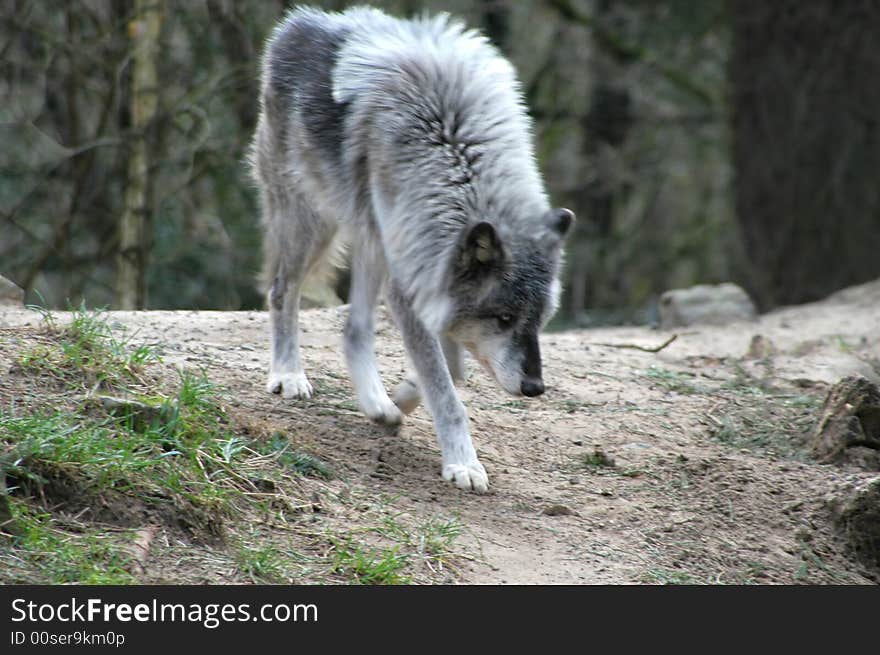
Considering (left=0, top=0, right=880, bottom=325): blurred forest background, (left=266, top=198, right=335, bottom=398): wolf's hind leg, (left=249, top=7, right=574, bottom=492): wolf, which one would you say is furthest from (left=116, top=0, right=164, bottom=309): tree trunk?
(left=249, top=7, right=574, bottom=492): wolf

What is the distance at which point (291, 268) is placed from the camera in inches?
227

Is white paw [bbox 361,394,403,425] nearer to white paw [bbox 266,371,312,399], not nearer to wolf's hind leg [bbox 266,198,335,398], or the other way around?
white paw [bbox 266,371,312,399]

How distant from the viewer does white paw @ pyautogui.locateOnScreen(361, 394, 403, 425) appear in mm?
5082

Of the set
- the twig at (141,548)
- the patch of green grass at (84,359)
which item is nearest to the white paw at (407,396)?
the patch of green grass at (84,359)

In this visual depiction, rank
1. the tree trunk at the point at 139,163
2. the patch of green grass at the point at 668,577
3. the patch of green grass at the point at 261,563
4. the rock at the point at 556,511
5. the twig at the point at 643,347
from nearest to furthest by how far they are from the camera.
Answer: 1. the patch of green grass at the point at 261,563
2. the patch of green grass at the point at 668,577
3. the rock at the point at 556,511
4. the twig at the point at 643,347
5. the tree trunk at the point at 139,163

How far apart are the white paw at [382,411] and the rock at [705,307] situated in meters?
4.05

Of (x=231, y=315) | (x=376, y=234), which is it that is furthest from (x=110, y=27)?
(x=376, y=234)

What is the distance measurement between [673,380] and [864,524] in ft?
7.14

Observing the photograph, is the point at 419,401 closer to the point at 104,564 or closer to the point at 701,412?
the point at 701,412

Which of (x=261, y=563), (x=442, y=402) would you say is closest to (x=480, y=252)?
(x=442, y=402)

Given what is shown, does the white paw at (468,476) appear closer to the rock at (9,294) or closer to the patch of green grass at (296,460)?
the patch of green grass at (296,460)

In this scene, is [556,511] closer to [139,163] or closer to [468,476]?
[468,476]

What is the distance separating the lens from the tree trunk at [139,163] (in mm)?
9305

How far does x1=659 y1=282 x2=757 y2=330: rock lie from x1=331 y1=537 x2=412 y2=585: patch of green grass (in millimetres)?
5213
